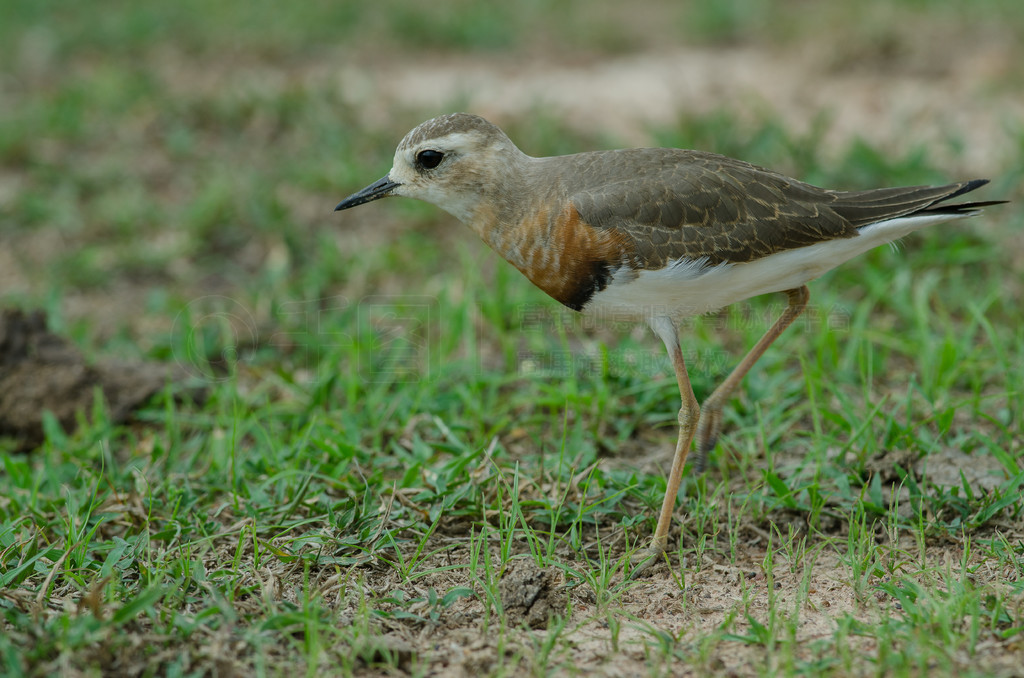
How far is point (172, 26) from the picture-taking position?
988cm

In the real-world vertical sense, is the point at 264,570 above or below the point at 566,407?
below

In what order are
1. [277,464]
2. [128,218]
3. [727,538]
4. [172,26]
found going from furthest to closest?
[172,26]
[128,218]
[277,464]
[727,538]

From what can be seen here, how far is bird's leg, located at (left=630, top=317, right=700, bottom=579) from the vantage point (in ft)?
11.9

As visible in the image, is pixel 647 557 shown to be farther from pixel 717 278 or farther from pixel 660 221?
pixel 660 221

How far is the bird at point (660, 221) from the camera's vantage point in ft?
12.1

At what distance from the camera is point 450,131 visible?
3.95 m

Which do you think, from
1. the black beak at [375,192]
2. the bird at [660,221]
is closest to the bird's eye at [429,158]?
the bird at [660,221]

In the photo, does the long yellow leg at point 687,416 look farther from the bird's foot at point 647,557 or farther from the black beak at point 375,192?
the black beak at point 375,192

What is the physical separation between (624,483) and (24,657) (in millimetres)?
2285

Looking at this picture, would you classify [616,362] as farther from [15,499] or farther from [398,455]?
[15,499]

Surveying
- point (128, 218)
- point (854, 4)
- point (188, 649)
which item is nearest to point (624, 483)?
point (188, 649)

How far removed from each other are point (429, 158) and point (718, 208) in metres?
1.22

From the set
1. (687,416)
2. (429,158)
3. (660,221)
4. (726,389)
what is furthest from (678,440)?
(429,158)

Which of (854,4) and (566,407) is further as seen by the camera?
(854,4)
